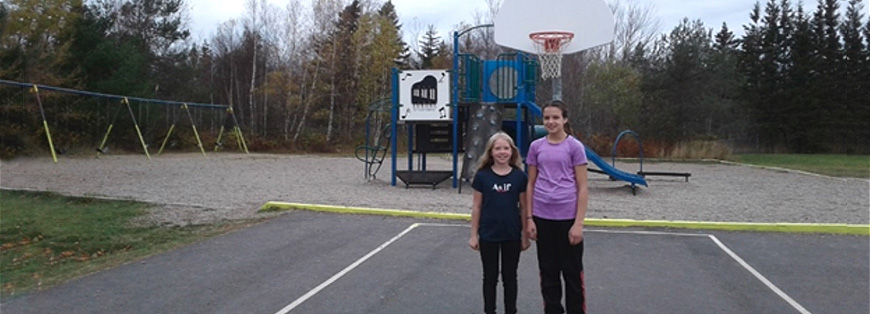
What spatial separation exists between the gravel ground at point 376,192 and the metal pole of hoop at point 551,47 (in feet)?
8.67

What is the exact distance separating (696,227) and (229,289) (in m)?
6.15

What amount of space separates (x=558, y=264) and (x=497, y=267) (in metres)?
0.41

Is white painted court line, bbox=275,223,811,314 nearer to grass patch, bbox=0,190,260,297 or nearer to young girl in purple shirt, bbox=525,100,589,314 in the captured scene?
young girl in purple shirt, bbox=525,100,589,314

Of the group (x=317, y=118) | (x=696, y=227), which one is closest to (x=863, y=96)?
(x=317, y=118)

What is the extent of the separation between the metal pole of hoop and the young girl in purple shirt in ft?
26.9

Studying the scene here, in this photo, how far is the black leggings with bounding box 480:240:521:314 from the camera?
423cm

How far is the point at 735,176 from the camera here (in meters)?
19.2

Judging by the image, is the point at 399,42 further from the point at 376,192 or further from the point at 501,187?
the point at 501,187

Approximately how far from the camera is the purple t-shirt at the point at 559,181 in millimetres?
4133

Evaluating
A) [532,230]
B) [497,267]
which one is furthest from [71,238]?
[532,230]

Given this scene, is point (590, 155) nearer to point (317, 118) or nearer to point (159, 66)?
point (317, 118)

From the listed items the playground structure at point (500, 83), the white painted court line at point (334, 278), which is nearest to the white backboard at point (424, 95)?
the playground structure at point (500, 83)

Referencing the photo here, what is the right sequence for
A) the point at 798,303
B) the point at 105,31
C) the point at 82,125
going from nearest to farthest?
the point at 798,303 → the point at 82,125 → the point at 105,31

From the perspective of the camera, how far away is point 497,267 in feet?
14.0
